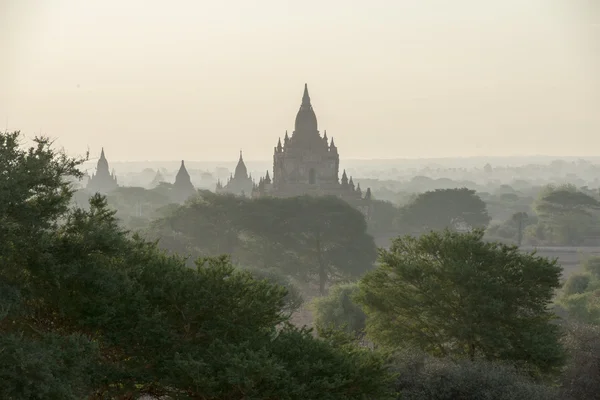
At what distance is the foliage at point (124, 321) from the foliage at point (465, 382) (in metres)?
4.52

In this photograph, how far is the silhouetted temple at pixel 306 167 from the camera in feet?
306

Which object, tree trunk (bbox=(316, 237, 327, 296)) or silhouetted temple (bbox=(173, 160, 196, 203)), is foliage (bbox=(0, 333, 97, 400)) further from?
silhouetted temple (bbox=(173, 160, 196, 203))

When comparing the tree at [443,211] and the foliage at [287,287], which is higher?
the tree at [443,211]

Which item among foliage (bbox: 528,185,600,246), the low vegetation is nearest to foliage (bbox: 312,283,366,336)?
the low vegetation

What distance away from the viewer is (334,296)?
1544 inches

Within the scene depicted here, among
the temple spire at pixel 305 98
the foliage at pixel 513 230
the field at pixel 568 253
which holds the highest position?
the temple spire at pixel 305 98

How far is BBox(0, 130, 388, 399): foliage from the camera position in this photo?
599 inches

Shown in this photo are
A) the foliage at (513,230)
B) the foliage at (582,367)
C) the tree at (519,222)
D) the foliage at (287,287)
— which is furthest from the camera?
the foliage at (513,230)

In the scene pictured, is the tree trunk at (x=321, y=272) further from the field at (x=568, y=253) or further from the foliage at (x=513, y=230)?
the foliage at (x=513, y=230)

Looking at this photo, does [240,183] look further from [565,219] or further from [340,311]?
[340,311]

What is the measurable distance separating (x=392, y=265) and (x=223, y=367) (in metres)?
11.1

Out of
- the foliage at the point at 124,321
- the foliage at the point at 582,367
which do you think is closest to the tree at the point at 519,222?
the foliage at the point at 582,367

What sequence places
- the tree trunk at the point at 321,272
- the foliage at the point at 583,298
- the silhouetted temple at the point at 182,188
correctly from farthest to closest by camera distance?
1. the silhouetted temple at the point at 182,188
2. the tree trunk at the point at 321,272
3. the foliage at the point at 583,298

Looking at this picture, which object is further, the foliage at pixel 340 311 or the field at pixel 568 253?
the field at pixel 568 253
